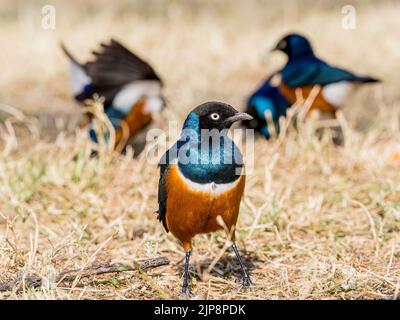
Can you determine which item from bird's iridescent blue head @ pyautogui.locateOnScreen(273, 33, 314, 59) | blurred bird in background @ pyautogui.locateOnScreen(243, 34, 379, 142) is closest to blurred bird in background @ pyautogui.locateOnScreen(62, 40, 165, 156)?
blurred bird in background @ pyautogui.locateOnScreen(243, 34, 379, 142)

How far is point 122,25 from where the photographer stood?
28.6 ft

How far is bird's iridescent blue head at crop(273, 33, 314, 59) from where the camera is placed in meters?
6.17

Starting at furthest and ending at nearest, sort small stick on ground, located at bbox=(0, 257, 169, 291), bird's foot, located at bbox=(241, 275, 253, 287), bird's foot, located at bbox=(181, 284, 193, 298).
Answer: bird's foot, located at bbox=(241, 275, 253, 287) → bird's foot, located at bbox=(181, 284, 193, 298) → small stick on ground, located at bbox=(0, 257, 169, 291)

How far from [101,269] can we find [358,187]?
2.04 meters

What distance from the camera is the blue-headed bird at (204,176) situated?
3123 mm

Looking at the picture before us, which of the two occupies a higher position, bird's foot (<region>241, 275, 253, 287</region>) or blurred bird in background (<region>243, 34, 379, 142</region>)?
blurred bird in background (<region>243, 34, 379, 142</region>)

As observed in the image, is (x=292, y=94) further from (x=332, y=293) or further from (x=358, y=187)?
(x=332, y=293)

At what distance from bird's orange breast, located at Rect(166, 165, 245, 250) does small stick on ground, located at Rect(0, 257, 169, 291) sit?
0.69 ft

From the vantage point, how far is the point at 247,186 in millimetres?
4676

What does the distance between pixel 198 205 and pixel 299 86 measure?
2964 mm

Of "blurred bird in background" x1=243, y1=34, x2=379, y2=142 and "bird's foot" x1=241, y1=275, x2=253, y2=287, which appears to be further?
"blurred bird in background" x1=243, y1=34, x2=379, y2=142

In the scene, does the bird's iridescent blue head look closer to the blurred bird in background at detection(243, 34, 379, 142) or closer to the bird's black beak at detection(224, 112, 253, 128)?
the blurred bird in background at detection(243, 34, 379, 142)

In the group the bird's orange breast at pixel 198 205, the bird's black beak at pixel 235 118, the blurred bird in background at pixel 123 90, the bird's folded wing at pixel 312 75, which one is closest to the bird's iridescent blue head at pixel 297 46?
the bird's folded wing at pixel 312 75
